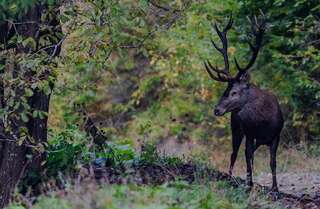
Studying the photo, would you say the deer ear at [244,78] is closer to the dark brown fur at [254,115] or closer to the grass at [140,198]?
the dark brown fur at [254,115]

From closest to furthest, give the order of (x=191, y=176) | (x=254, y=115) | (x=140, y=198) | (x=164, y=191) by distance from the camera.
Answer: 1. (x=140, y=198)
2. (x=164, y=191)
3. (x=191, y=176)
4. (x=254, y=115)

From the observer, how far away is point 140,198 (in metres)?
6.81

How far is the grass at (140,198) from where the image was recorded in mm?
6508

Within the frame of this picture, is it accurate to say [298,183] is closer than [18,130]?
No

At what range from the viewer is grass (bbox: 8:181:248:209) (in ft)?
21.4

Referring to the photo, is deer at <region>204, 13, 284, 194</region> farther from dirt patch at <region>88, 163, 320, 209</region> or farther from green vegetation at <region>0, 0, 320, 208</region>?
dirt patch at <region>88, 163, 320, 209</region>

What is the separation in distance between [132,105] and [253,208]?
1715 cm

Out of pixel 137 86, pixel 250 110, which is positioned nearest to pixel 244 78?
pixel 250 110

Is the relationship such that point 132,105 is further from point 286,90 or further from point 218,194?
point 218,194

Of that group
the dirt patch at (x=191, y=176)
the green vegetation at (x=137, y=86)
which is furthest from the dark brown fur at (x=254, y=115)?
the dirt patch at (x=191, y=176)

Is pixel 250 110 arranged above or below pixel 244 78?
below

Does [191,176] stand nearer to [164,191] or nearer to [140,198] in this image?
[164,191]

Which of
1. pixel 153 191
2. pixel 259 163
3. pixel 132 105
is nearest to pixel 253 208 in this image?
pixel 153 191

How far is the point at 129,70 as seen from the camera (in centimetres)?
2530
